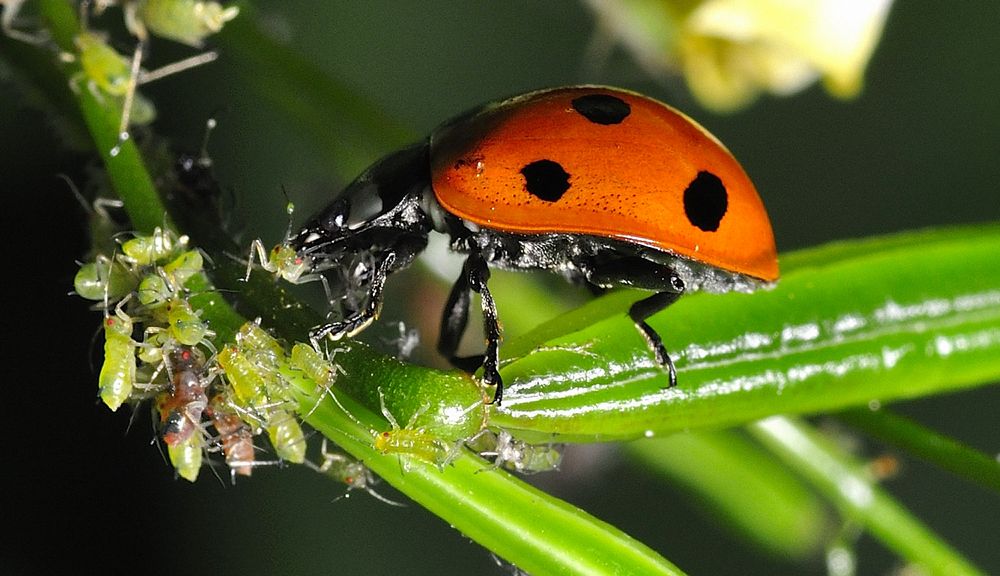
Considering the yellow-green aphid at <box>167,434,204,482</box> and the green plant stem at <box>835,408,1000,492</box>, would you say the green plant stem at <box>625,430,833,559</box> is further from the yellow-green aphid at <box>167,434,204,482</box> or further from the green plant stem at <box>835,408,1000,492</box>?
the yellow-green aphid at <box>167,434,204,482</box>

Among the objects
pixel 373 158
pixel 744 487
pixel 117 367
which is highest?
pixel 117 367

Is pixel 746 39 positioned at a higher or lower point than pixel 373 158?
higher

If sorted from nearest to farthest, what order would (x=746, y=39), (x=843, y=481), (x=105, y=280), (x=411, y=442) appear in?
1. (x=411, y=442)
2. (x=105, y=280)
3. (x=843, y=481)
4. (x=746, y=39)

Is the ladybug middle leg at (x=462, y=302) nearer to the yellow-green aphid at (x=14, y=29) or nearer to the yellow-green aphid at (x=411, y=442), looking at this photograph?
the yellow-green aphid at (x=411, y=442)

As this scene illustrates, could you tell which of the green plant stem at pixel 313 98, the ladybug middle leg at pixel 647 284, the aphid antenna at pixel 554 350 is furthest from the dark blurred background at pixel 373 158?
the aphid antenna at pixel 554 350

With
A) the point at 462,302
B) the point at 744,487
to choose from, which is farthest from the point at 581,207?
the point at 744,487

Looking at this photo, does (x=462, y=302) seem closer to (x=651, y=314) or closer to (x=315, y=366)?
(x=651, y=314)

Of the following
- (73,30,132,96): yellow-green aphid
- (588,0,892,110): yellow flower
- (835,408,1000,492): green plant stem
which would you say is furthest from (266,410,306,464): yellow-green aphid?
(588,0,892,110): yellow flower
